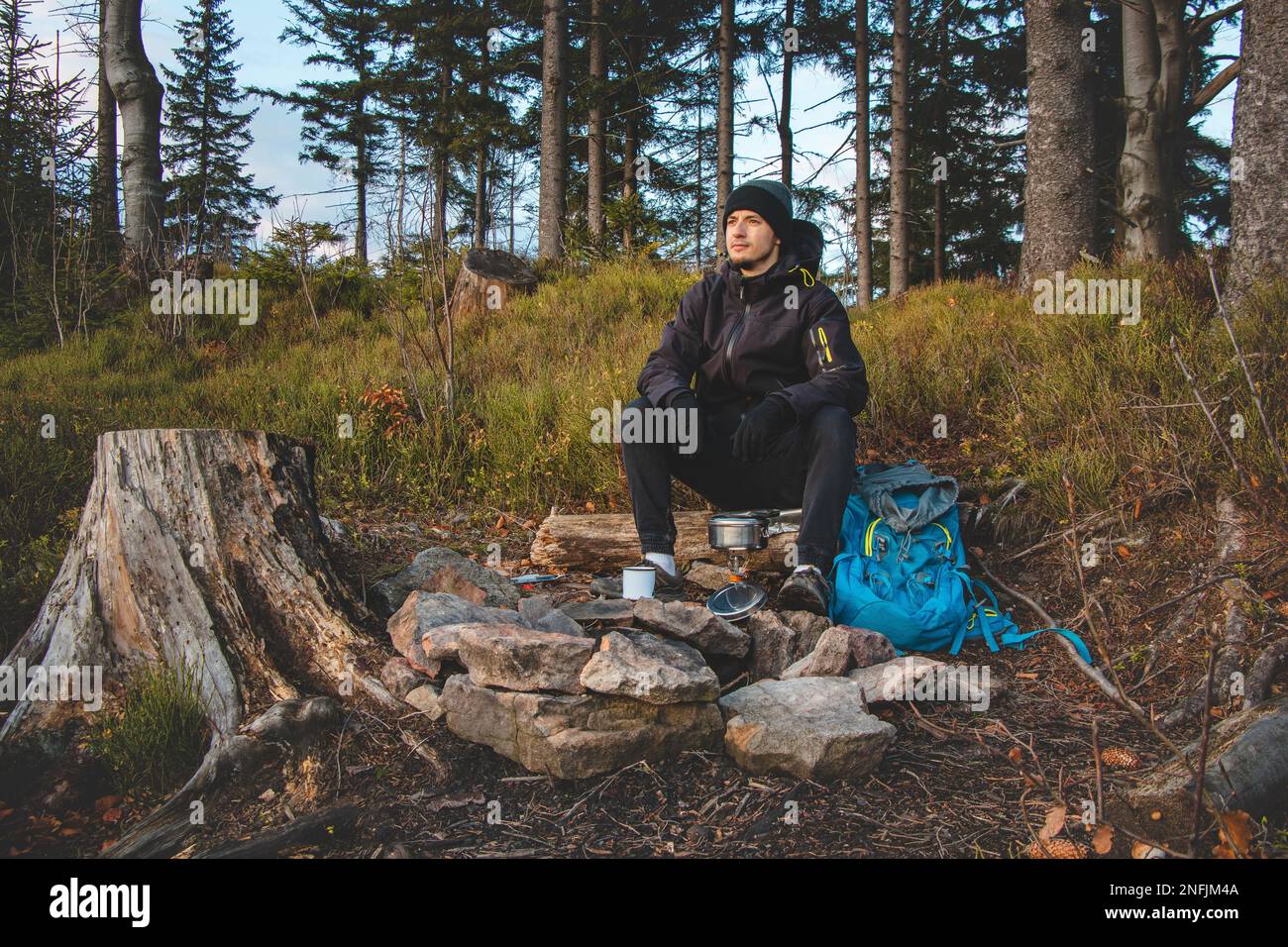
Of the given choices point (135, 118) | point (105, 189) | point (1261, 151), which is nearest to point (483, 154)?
point (135, 118)

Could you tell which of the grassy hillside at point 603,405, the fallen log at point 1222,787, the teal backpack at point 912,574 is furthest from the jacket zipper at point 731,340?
the fallen log at point 1222,787

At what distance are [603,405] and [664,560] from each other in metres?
2.18

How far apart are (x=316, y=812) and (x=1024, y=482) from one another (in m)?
3.97

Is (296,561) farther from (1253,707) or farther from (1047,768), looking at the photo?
(1253,707)

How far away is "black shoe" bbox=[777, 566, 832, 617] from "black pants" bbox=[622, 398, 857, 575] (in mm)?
83

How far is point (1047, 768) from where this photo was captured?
8.82 feet

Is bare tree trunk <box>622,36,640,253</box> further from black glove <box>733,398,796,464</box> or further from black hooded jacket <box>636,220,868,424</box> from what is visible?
black glove <box>733,398,796,464</box>

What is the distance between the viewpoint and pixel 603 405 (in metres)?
5.89

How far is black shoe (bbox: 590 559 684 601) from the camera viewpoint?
392cm

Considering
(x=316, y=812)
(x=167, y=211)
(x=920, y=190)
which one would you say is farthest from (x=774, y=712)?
(x=920, y=190)

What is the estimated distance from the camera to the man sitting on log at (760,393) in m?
3.77

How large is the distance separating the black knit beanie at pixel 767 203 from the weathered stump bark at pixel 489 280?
6364 mm

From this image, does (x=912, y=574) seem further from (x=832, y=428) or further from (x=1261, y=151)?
(x=1261, y=151)

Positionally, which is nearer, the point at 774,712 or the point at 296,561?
the point at 774,712
